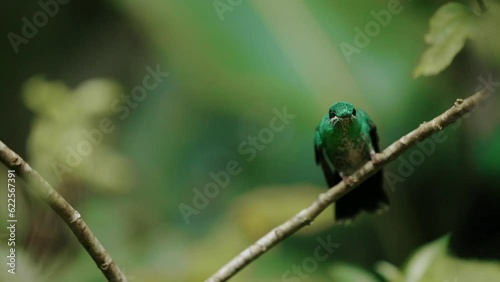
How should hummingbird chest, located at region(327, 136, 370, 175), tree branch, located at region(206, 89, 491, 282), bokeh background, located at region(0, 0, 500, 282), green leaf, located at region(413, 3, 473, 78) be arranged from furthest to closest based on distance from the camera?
bokeh background, located at region(0, 0, 500, 282)
hummingbird chest, located at region(327, 136, 370, 175)
green leaf, located at region(413, 3, 473, 78)
tree branch, located at region(206, 89, 491, 282)

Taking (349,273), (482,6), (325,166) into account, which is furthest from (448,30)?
(349,273)

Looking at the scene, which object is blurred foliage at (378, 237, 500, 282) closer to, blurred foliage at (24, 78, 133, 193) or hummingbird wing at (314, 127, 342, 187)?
hummingbird wing at (314, 127, 342, 187)

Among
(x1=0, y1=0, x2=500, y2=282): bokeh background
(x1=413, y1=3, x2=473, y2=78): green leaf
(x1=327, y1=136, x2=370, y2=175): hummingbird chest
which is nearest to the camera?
(x1=413, y1=3, x2=473, y2=78): green leaf

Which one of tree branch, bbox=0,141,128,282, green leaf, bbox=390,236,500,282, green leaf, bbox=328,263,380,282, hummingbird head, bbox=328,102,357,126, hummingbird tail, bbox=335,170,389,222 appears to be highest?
tree branch, bbox=0,141,128,282

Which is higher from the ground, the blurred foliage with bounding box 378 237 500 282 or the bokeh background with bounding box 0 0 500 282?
the bokeh background with bounding box 0 0 500 282

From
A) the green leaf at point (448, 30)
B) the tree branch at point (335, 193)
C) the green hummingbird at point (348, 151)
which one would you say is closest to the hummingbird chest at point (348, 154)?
the green hummingbird at point (348, 151)

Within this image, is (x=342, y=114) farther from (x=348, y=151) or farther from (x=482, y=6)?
(x=482, y=6)

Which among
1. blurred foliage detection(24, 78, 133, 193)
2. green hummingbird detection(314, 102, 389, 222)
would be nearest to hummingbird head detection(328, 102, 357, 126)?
green hummingbird detection(314, 102, 389, 222)
